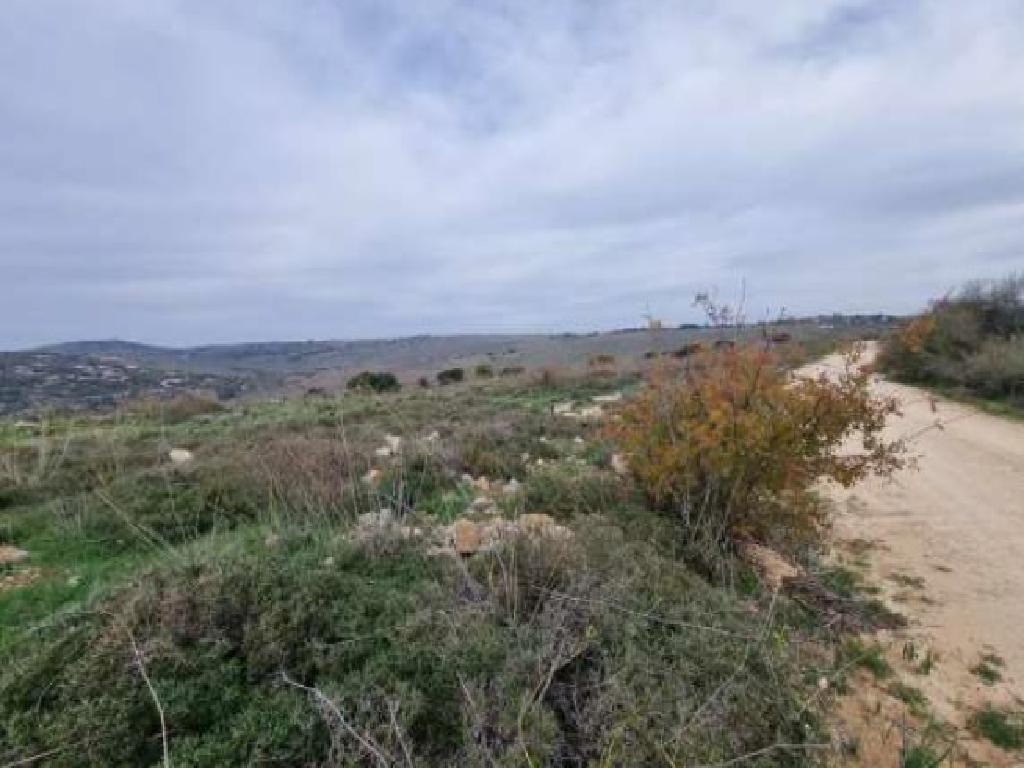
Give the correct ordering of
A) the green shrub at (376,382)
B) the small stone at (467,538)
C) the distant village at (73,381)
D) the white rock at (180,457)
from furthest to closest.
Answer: the green shrub at (376,382) → the distant village at (73,381) → the white rock at (180,457) → the small stone at (467,538)

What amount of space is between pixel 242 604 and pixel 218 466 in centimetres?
473

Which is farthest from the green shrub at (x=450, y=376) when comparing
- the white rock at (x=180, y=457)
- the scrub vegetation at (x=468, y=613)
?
the scrub vegetation at (x=468, y=613)

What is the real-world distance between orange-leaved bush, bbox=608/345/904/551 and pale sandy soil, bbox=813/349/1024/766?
0.71 meters

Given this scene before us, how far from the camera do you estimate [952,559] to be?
5.52m

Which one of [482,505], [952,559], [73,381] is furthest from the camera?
[73,381]

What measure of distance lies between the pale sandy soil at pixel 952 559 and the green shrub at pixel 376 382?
21.4m

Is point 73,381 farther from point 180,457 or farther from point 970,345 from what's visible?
point 970,345

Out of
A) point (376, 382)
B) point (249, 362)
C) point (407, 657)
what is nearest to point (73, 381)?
point (376, 382)

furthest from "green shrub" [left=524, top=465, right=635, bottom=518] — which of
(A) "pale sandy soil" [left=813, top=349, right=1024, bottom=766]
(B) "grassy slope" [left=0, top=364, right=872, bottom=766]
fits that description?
(A) "pale sandy soil" [left=813, top=349, right=1024, bottom=766]

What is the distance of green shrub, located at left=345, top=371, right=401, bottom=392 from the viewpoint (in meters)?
26.8

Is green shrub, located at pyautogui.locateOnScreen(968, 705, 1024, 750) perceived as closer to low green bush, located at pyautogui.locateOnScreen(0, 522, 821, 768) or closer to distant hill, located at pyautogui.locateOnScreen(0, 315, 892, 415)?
low green bush, located at pyautogui.locateOnScreen(0, 522, 821, 768)

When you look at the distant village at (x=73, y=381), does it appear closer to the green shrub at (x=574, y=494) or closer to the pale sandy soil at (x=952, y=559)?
the green shrub at (x=574, y=494)

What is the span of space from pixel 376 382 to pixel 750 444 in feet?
81.3

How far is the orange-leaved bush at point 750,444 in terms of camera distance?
15.5 feet
